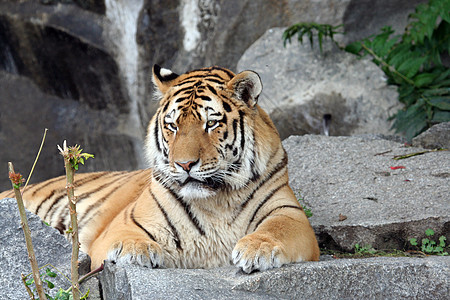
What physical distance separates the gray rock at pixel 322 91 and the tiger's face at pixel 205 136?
3187mm

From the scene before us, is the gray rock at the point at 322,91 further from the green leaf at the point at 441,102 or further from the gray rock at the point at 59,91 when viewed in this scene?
the gray rock at the point at 59,91

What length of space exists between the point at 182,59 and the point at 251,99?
4.69 m

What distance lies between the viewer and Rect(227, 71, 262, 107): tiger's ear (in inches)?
121

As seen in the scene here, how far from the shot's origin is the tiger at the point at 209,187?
284 centimetres

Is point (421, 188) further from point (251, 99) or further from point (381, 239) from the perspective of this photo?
point (251, 99)

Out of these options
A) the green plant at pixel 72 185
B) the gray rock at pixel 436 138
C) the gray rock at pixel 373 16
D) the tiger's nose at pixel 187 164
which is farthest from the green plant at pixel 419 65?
the green plant at pixel 72 185

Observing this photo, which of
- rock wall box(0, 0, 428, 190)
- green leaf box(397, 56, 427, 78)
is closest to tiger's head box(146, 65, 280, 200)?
green leaf box(397, 56, 427, 78)

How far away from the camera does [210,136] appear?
295cm

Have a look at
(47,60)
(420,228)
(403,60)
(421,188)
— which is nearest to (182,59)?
(47,60)

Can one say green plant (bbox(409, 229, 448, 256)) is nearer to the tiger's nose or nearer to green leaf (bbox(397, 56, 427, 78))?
the tiger's nose

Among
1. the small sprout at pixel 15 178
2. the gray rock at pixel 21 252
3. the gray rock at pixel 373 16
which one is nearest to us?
the small sprout at pixel 15 178

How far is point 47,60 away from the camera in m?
8.05

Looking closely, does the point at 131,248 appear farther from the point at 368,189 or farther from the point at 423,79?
the point at 423,79

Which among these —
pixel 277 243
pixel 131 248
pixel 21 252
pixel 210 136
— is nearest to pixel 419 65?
pixel 210 136
